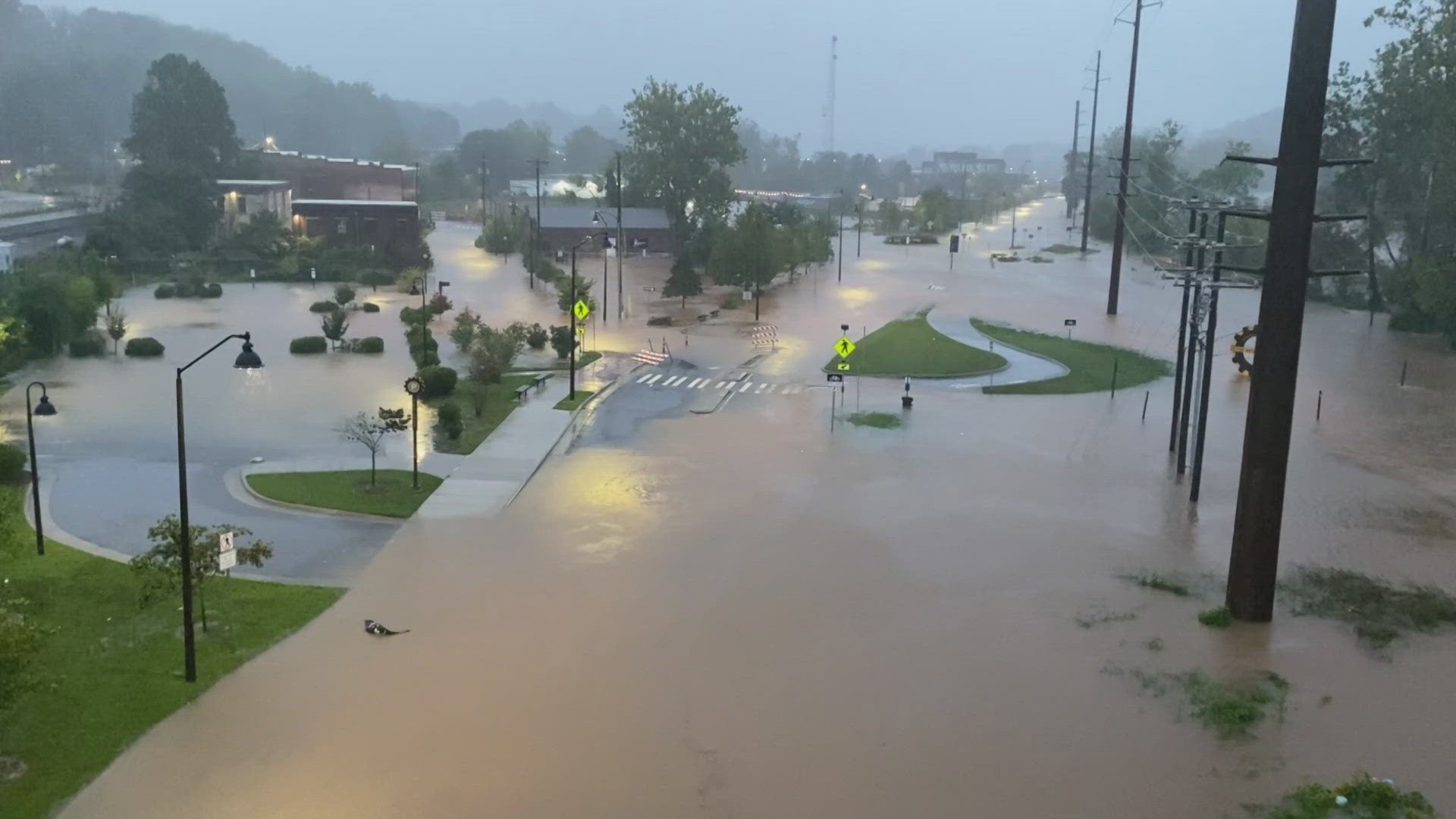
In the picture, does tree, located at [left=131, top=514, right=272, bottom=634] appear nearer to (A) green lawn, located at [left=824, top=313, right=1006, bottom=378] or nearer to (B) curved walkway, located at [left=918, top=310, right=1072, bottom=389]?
(A) green lawn, located at [left=824, top=313, right=1006, bottom=378]

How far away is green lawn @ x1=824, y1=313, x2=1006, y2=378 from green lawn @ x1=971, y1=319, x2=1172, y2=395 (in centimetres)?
253

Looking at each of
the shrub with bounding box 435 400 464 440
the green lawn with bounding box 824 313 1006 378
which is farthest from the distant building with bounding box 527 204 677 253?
the shrub with bounding box 435 400 464 440

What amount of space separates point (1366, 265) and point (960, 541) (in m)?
51.7

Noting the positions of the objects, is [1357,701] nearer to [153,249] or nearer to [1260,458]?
[1260,458]

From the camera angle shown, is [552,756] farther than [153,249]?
No

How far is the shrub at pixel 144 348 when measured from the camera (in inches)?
1508

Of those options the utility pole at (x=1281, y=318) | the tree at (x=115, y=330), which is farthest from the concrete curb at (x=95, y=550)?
the tree at (x=115, y=330)

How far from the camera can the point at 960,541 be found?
21500 millimetres

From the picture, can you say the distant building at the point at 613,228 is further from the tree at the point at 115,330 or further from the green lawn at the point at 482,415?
the green lawn at the point at 482,415

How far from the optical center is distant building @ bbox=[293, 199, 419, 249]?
70.3 meters

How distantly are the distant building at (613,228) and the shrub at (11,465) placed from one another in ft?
190

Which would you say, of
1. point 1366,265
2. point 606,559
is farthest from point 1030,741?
point 1366,265

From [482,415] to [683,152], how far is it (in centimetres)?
6315

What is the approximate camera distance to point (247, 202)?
78.1m
